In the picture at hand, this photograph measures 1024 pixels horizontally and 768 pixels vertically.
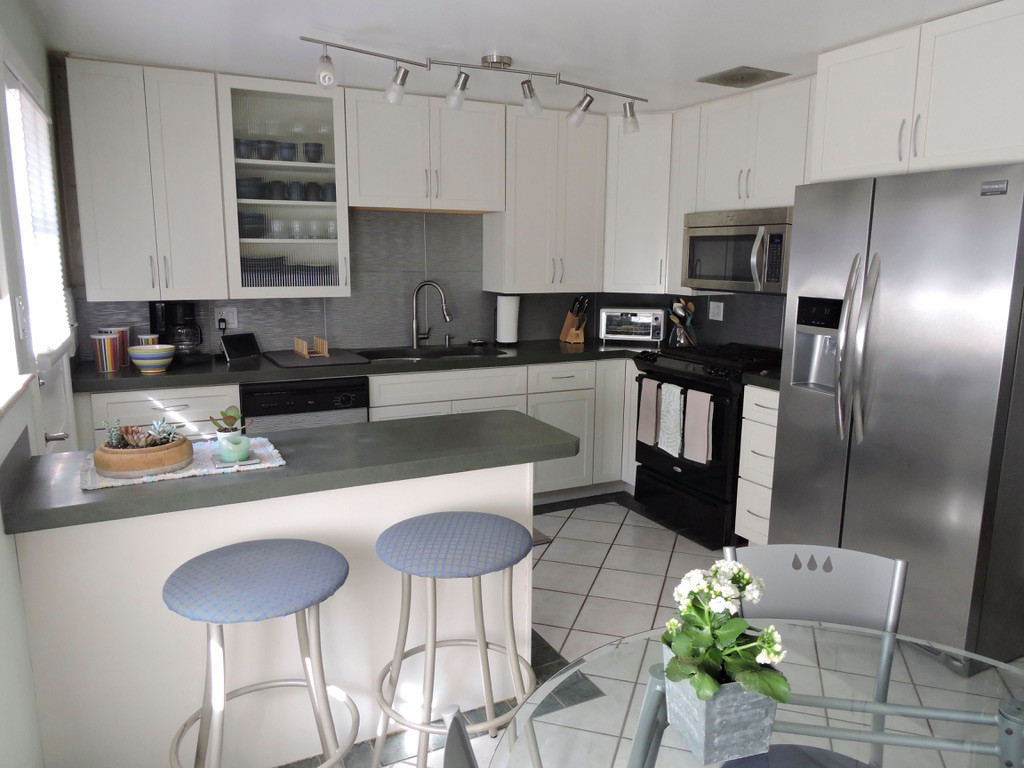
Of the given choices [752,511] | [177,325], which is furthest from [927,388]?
[177,325]

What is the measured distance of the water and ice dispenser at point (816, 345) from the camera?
2930mm

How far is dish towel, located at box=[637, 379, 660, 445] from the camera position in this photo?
3.99 meters

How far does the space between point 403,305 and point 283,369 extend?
103cm

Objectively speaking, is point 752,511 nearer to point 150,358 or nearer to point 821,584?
point 821,584

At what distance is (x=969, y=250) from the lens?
2.40 metres

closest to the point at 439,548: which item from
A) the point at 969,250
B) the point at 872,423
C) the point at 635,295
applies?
the point at 872,423

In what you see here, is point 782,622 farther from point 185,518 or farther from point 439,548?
point 185,518

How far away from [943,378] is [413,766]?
218 centimetres

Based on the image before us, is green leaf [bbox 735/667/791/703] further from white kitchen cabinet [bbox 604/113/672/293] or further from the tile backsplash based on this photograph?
white kitchen cabinet [bbox 604/113/672/293]

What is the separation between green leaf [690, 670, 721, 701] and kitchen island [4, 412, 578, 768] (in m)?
1.04

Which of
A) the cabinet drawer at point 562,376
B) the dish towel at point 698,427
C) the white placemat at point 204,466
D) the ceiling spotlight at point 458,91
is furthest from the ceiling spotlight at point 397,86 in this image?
the dish towel at point 698,427

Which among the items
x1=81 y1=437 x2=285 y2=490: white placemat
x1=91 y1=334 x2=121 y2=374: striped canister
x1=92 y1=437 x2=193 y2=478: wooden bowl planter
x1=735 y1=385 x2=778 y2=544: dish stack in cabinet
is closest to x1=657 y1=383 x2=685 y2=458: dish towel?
x1=735 y1=385 x2=778 y2=544: dish stack in cabinet

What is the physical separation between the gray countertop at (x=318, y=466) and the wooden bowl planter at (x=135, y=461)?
0.06 m

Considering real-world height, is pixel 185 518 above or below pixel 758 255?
below
